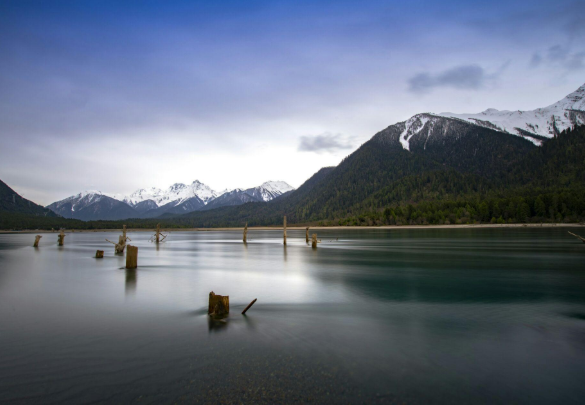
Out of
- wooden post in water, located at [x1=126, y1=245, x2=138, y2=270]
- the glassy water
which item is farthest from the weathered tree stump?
wooden post in water, located at [x1=126, y1=245, x2=138, y2=270]

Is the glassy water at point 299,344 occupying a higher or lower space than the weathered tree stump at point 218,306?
lower

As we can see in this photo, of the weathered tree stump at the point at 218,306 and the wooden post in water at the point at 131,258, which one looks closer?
the weathered tree stump at the point at 218,306

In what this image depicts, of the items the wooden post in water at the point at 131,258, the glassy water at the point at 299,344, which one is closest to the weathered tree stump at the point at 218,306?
the glassy water at the point at 299,344

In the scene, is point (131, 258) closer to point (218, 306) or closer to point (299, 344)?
point (218, 306)

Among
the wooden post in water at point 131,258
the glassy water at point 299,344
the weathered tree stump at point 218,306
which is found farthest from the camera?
the wooden post in water at point 131,258

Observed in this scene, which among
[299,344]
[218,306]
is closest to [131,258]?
[218,306]

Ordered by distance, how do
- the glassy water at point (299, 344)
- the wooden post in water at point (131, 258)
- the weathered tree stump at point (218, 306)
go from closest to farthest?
the glassy water at point (299, 344), the weathered tree stump at point (218, 306), the wooden post in water at point (131, 258)

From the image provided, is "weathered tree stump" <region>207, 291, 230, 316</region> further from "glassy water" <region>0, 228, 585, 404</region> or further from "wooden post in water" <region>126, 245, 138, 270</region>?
"wooden post in water" <region>126, 245, 138, 270</region>

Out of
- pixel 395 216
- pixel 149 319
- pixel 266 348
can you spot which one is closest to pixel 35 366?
pixel 149 319

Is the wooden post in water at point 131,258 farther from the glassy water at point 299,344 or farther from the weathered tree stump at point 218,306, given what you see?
the weathered tree stump at point 218,306

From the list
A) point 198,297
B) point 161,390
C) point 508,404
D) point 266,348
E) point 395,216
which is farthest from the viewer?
point 395,216

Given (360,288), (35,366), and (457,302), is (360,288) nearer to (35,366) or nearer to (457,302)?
(457,302)

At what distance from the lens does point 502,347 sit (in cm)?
1017

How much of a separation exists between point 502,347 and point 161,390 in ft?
31.7
